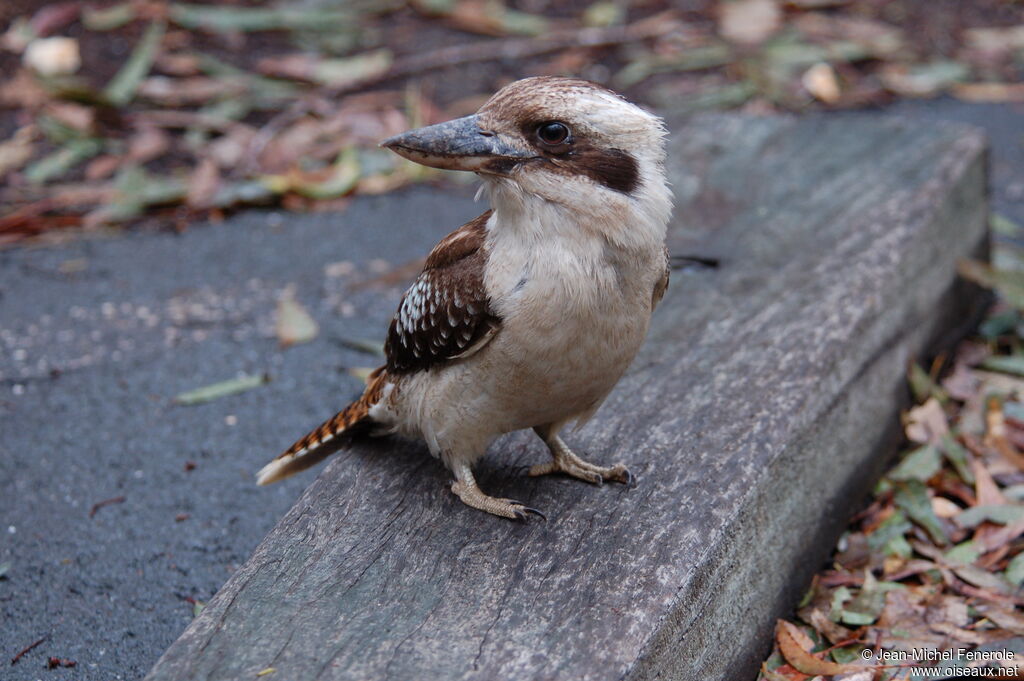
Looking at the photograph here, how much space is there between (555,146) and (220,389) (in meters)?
2.63

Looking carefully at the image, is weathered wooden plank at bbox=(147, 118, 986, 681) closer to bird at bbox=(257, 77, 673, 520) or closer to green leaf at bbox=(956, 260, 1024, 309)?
green leaf at bbox=(956, 260, 1024, 309)

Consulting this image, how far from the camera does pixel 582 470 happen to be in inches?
136

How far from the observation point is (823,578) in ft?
12.7

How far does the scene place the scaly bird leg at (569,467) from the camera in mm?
3436

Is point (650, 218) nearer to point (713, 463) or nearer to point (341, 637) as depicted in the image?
point (713, 463)

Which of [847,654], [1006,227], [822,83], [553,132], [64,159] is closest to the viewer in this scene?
[553,132]

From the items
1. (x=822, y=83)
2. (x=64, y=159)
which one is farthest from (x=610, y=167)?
(x=822, y=83)

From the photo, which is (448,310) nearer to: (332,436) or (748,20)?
(332,436)

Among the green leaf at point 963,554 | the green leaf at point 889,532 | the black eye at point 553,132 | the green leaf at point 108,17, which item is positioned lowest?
the green leaf at point 889,532

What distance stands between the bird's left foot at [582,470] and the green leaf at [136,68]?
5461 millimetres

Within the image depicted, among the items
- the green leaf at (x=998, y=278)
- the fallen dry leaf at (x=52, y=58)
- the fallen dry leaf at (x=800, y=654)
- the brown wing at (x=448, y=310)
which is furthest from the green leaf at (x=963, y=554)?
the fallen dry leaf at (x=52, y=58)

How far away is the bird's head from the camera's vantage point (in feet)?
9.78

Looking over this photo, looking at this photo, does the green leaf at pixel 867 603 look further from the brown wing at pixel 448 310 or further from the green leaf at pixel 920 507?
the brown wing at pixel 448 310

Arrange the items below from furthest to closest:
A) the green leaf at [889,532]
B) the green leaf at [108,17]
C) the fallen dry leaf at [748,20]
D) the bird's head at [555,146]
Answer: the fallen dry leaf at [748,20]
the green leaf at [108,17]
the green leaf at [889,532]
the bird's head at [555,146]
